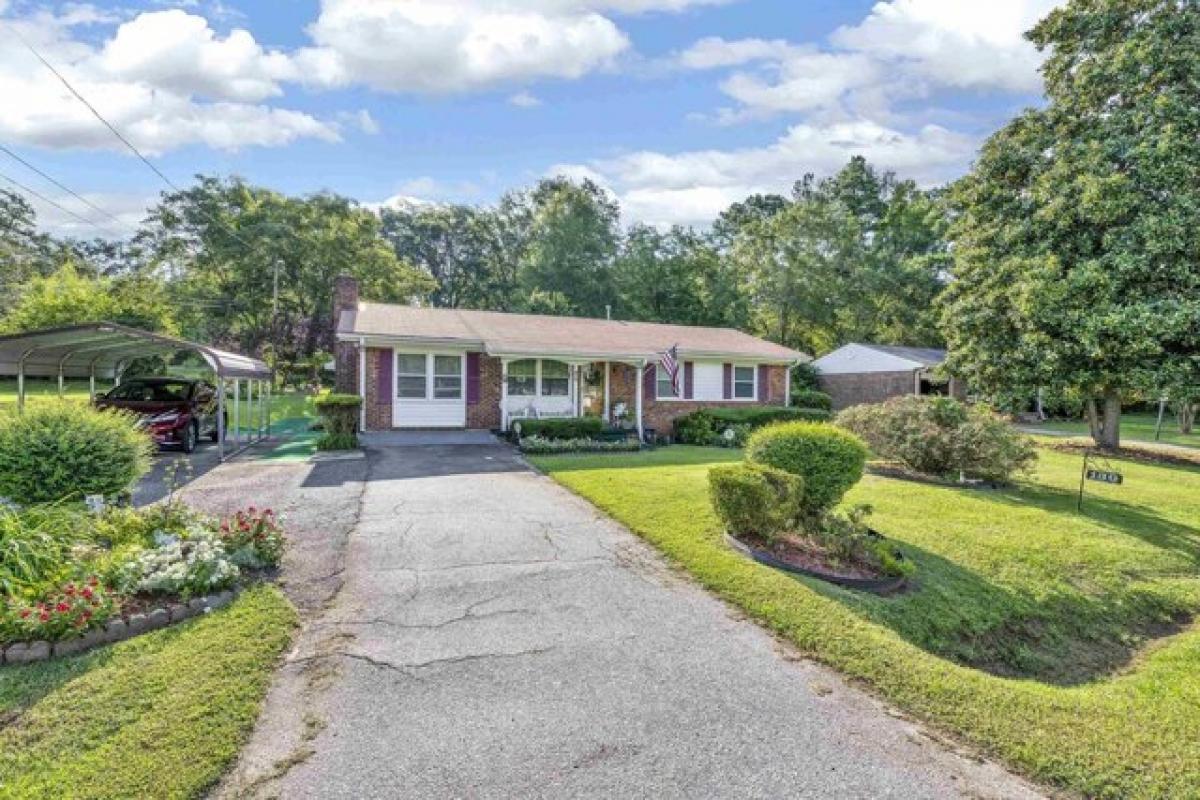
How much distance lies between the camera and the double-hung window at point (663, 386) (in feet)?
62.1

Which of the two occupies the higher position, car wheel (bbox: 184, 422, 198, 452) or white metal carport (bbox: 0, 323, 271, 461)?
white metal carport (bbox: 0, 323, 271, 461)

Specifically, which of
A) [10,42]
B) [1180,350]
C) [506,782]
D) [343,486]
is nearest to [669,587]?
[506,782]

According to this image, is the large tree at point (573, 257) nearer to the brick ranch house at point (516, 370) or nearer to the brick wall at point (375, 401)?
the brick ranch house at point (516, 370)

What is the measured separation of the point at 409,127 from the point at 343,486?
10.8 m

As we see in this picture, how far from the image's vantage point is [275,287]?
3084cm

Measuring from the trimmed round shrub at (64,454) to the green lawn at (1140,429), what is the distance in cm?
2842

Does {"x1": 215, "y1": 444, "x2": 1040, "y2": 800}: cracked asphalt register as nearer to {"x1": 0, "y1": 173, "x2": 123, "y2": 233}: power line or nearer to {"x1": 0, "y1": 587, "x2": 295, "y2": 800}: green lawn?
{"x1": 0, "y1": 587, "x2": 295, "y2": 800}: green lawn

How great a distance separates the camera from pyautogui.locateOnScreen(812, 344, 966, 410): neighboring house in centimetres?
2622

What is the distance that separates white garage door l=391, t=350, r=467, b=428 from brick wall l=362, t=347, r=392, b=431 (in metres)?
0.20

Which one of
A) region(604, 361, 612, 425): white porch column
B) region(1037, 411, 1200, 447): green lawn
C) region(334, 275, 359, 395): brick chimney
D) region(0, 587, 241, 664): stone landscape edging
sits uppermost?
region(334, 275, 359, 395): brick chimney

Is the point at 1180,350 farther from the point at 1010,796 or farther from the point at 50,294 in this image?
the point at 50,294

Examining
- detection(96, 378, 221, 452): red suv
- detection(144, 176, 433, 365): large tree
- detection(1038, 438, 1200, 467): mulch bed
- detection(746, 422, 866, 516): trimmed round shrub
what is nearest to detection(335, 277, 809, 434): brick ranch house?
detection(96, 378, 221, 452): red suv

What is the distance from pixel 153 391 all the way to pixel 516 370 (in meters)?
8.50

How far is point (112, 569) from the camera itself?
15.3 feet
